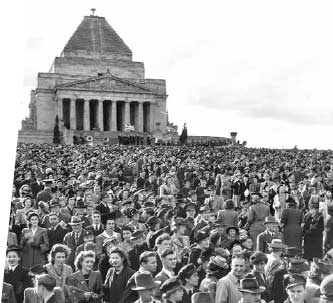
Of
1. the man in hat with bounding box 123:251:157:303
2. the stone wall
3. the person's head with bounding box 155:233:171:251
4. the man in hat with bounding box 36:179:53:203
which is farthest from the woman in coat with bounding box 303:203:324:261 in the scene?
the stone wall

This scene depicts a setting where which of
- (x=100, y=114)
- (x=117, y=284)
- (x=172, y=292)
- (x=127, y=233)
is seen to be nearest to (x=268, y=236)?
(x=127, y=233)

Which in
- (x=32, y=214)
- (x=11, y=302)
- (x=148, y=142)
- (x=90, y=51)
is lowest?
(x=11, y=302)

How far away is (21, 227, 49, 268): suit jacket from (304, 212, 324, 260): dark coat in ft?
19.0

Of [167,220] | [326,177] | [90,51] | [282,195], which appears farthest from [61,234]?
[90,51]

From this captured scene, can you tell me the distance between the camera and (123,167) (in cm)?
3086

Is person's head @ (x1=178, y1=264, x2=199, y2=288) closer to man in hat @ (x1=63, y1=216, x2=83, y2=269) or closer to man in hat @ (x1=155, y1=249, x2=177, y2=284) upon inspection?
man in hat @ (x1=155, y1=249, x2=177, y2=284)

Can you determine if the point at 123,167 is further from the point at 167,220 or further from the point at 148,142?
the point at 148,142

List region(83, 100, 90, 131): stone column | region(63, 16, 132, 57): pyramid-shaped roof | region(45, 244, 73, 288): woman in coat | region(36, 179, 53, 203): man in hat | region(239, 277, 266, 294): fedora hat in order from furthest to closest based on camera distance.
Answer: region(63, 16, 132, 57): pyramid-shaped roof → region(83, 100, 90, 131): stone column → region(36, 179, 53, 203): man in hat → region(45, 244, 73, 288): woman in coat → region(239, 277, 266, 294): fedora hat

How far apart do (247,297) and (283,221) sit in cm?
775

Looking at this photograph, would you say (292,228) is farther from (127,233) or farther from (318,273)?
(318,273)

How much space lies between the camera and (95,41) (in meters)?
101

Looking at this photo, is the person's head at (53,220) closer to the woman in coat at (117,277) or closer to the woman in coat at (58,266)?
the woman in coat at (58,266)

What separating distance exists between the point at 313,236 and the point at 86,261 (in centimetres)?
689

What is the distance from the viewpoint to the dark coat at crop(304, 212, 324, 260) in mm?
15094
